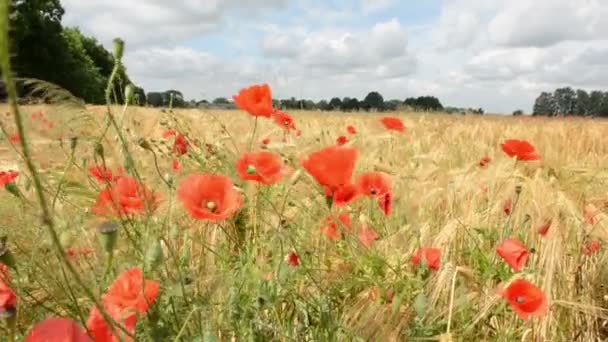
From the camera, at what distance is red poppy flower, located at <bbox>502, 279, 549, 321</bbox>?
1129 mm

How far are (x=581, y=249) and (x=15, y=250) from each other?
140 centimetres

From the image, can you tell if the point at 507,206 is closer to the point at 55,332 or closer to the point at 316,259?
the point at 316,259

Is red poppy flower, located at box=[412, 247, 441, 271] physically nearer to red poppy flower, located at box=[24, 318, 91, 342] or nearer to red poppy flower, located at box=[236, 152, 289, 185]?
red poppy flower, located at box=[236, 152, 289, 185]

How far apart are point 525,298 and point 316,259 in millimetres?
570

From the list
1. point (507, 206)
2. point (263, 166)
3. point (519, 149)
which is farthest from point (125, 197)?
point (519, 149)

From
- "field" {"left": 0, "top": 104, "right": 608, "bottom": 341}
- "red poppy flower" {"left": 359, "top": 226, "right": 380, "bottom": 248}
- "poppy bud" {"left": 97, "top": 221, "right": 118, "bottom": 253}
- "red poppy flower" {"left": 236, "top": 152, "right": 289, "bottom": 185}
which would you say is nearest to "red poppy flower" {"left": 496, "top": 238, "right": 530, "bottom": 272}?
"field" {"left": 0, "top": 104, "right": 608, "bottom": 341}

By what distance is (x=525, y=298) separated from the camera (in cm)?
114

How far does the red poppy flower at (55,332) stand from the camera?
25.6 inches

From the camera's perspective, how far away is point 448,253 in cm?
163

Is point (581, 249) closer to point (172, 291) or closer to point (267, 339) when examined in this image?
point (267, 339)

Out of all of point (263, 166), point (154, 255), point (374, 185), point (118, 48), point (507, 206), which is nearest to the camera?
point (154, 255)

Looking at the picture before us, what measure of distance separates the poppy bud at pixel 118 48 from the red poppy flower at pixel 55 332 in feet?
1.94

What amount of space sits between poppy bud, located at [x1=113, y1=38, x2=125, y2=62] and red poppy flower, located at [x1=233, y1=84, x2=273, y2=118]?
55cm

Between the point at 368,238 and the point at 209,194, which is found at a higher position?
the point at 209,194
